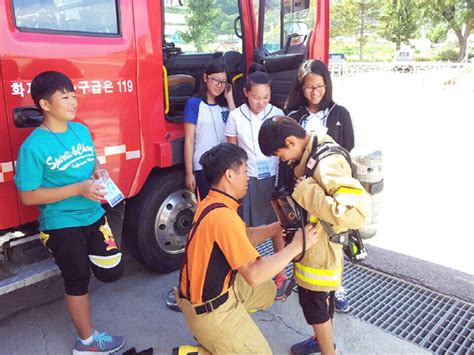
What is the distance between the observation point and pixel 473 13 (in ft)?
A: 99.0

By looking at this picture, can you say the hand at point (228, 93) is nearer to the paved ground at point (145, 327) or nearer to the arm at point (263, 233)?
the arm at point (263, 233)

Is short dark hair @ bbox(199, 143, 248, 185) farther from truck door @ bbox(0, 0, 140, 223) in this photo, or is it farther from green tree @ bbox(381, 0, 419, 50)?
green tree @ bbox(381, 0, 419, 50)

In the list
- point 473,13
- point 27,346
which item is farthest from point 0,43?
point 473,13

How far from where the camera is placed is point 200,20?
3.46 metres

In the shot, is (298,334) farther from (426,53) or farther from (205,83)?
(426,53)

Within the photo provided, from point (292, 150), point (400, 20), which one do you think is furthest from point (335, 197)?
point (400, 20)

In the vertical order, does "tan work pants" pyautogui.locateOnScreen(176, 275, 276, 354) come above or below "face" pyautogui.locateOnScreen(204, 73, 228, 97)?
below

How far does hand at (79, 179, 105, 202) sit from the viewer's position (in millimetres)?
2131

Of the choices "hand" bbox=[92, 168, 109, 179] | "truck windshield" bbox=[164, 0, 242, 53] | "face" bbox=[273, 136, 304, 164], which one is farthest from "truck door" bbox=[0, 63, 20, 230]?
"truck windshield" bbox=[164, 0, 242, 53]

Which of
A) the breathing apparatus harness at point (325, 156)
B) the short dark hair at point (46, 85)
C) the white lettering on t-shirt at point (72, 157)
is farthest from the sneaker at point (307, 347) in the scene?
the short dark hair at point (46, 85)

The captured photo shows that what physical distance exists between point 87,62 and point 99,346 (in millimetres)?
1543

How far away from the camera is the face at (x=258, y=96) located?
9.02ft

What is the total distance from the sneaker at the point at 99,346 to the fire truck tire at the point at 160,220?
28.6 inches

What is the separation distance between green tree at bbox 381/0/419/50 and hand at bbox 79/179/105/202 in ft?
118
